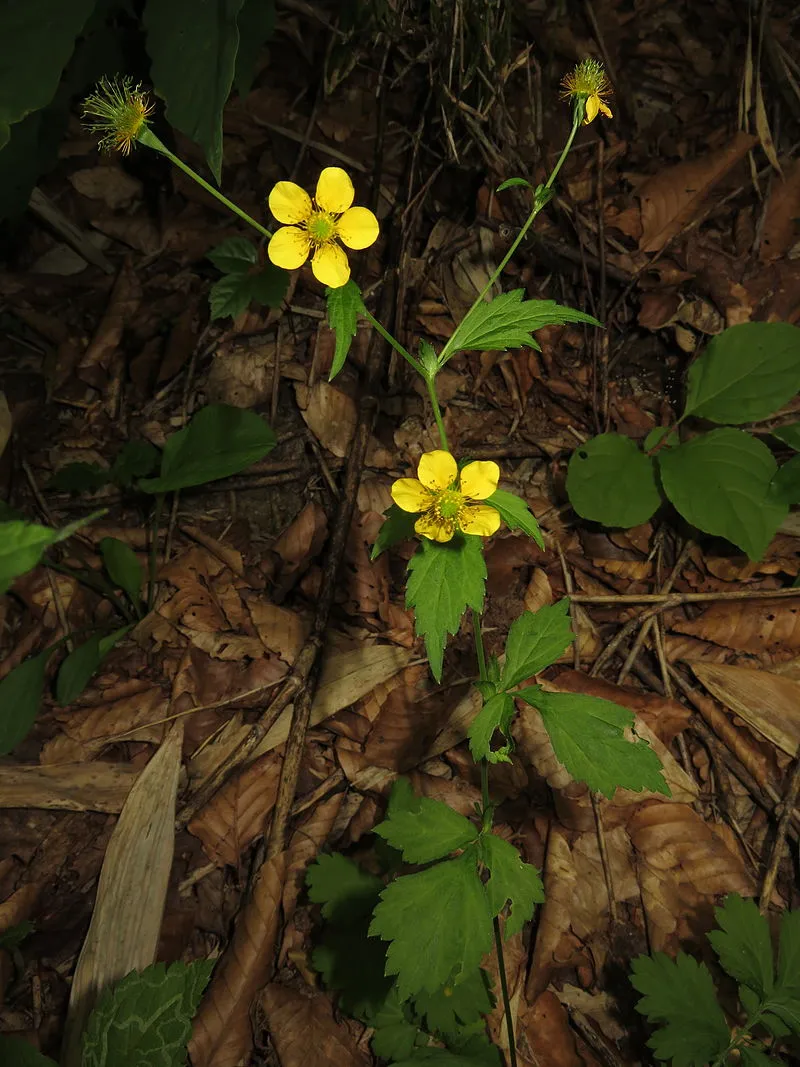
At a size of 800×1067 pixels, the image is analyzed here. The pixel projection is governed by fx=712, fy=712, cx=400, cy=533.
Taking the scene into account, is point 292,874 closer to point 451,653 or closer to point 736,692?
point 451,653

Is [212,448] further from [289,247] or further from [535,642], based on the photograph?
[535,642]

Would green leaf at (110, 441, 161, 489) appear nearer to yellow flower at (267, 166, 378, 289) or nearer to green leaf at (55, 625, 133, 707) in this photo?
green leaf at (55, 625, 133, 707)

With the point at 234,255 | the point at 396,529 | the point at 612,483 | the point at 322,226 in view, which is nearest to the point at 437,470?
the point at 396,529

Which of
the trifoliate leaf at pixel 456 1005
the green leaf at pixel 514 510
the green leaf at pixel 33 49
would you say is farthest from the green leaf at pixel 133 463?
the trifoliate leaf at pixel 456 1005

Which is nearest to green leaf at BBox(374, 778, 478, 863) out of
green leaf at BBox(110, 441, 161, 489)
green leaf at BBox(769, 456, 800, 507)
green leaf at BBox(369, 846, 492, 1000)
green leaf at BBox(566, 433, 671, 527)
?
green leaf at BBox(369, 846, 492, 1000)

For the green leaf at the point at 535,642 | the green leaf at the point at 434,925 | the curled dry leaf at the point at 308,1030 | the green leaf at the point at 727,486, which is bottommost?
the curled dry leaf at the point at 308,1030

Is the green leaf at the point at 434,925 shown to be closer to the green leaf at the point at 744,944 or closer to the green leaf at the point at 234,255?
the green leaf at the point at 744,944
